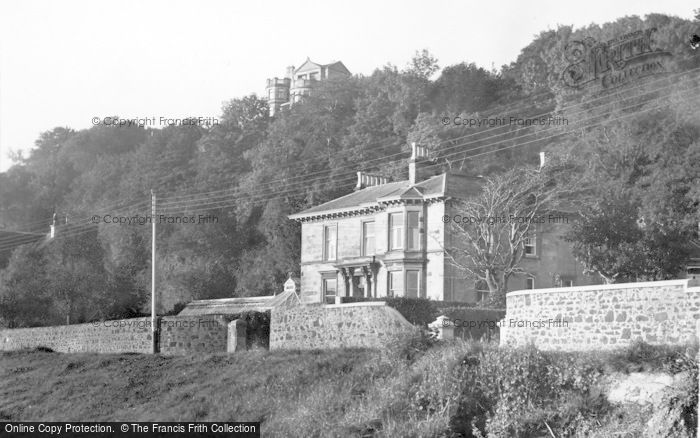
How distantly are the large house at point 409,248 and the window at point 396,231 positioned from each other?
0.14ft

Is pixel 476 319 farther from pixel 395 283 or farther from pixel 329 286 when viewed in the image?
pixel 329 286

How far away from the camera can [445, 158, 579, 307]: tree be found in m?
36.9

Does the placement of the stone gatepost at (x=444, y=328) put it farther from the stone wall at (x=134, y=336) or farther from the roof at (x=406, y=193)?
the roof at (x=406, y=193)

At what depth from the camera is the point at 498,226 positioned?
37.9 metres

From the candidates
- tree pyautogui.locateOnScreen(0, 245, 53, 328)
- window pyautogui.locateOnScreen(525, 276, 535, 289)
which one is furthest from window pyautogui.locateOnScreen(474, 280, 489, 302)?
tree pyautogui.locateOnScreen(0, 245, 53, 328)

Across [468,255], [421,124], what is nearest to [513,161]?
[421,124]

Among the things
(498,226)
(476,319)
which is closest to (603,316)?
(476,319)

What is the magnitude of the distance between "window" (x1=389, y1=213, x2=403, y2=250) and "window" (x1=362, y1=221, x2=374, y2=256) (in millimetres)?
1840

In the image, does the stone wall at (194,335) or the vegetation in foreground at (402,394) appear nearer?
the vegetation in foreground at (402,394)

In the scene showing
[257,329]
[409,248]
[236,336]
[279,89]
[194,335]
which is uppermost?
[279,89]

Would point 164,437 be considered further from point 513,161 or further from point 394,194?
point 513,161

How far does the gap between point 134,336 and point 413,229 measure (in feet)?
39.5

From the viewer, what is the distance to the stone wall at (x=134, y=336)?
34.7 metres

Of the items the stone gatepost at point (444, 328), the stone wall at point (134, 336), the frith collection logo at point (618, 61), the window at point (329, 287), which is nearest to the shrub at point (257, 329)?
the stone wall at point (134, 336)
